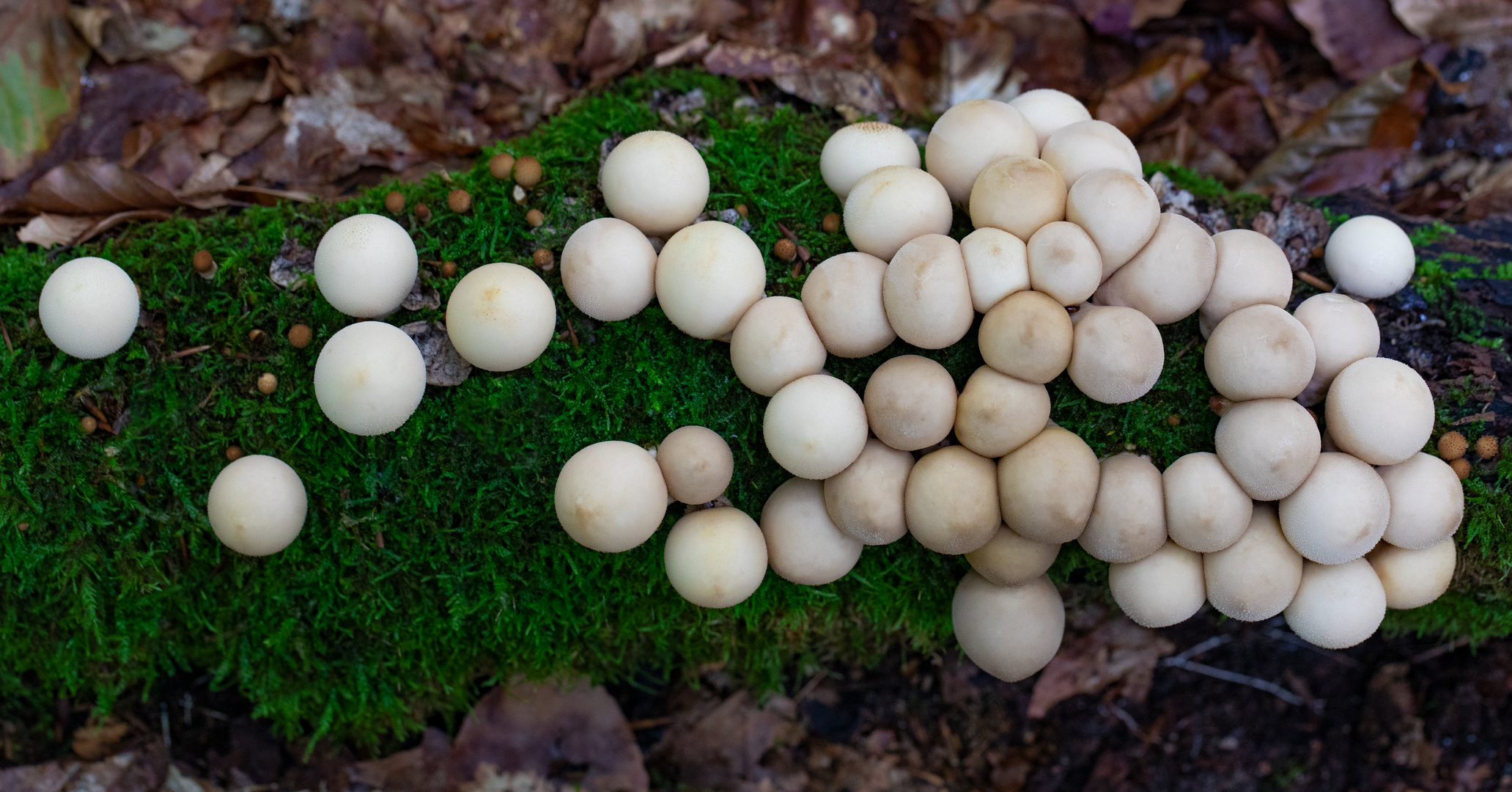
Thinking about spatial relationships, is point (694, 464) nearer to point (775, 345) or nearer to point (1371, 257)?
point (775, 345)

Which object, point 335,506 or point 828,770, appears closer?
point 335,506

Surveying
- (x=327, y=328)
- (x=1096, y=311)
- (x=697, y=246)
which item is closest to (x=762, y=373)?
(x=697, y=246)

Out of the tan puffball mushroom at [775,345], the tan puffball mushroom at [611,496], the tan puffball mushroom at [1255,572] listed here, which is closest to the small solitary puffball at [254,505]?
the tan puffball mushroom at [611,496]

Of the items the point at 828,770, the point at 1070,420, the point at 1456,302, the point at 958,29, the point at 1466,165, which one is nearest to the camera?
the point at 1070,420

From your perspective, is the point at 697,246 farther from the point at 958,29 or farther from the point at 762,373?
the point at 958,29

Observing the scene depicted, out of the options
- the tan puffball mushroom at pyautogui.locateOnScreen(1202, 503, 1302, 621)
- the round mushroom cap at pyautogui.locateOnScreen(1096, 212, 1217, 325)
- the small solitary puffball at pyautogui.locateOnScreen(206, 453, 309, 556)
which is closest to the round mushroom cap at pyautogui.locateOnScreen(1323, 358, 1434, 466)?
the tan puffball mushroom at pyautogui.locateOnScreen(1202, 503, 1302, 621)

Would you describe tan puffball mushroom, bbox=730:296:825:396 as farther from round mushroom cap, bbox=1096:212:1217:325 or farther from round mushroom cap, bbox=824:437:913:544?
round mushroom cap, bbox=1096:212:1217:325

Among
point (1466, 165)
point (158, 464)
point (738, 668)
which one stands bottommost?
point (738, 668)
